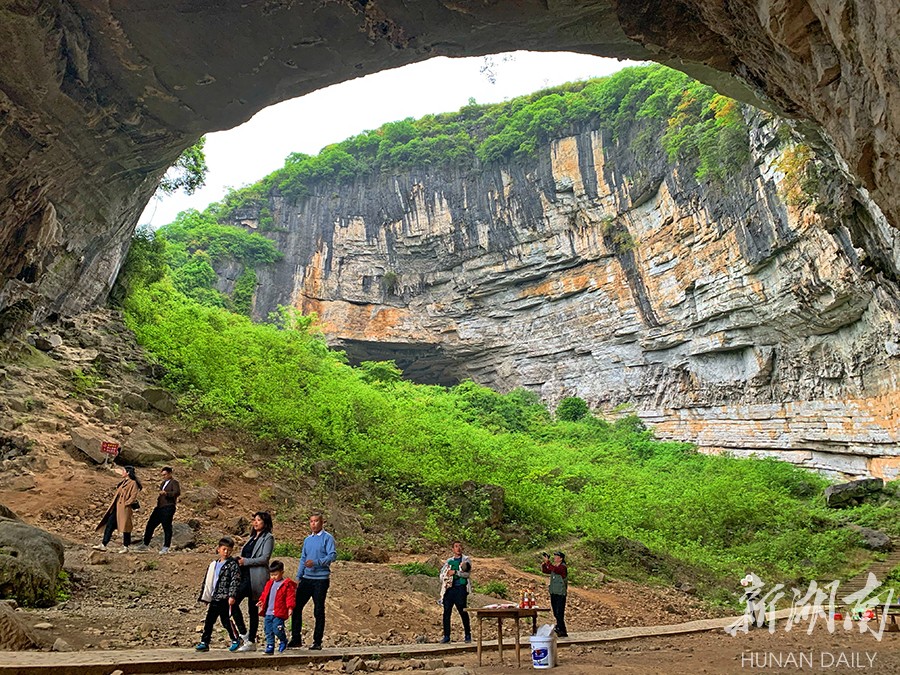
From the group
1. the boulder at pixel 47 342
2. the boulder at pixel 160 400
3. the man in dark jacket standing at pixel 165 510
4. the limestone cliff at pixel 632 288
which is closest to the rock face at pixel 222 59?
the boulder at pixel 47 342

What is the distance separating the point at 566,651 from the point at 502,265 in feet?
89.0

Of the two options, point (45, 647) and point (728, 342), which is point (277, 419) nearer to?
point (45, 647)

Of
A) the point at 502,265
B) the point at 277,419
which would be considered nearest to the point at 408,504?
the point at 277,419

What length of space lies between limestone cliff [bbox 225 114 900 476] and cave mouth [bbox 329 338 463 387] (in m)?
0.13

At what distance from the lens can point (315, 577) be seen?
4.70 meters

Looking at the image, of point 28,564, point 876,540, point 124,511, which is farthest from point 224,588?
point 876,540

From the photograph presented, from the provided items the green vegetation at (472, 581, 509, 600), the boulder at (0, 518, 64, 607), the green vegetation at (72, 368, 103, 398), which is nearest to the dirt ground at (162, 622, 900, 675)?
the green vegetation at (472, 581, 509, 600)

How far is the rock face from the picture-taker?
19.4ft

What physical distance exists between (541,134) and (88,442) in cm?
2734

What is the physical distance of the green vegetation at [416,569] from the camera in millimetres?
8312

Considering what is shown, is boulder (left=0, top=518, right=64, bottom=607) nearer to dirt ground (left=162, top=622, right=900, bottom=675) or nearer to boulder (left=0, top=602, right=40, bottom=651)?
boulder (left=0, top=602, right=40, bottom=651)

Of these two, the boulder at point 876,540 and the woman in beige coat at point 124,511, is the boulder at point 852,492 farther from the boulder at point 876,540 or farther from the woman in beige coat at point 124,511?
the woman in beige coat at point 124,511

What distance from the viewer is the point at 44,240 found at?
9.38 meters

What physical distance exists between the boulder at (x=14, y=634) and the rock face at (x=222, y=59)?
667cm
